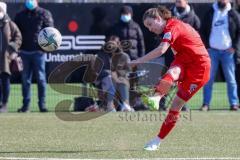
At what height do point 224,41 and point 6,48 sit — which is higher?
point 224,41

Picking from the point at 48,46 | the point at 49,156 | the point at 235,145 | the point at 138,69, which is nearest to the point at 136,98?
the point at 138,69

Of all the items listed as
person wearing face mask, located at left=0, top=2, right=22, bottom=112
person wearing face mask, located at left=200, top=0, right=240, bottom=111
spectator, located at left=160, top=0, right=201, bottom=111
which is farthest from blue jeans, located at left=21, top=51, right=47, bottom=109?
person wearing face mask, located at left=200, top=0, right=240, bottom=111

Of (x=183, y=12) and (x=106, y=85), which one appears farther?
(x=106, y=85)

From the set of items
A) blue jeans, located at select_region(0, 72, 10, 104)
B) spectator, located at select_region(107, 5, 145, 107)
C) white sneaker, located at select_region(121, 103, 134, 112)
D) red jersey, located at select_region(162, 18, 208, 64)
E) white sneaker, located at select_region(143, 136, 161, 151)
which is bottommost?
white sneaker, located at select_region(143, 136, 161, 151)

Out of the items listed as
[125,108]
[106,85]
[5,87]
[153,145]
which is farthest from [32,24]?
[153,145]

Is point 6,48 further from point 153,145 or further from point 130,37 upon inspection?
point 153,145

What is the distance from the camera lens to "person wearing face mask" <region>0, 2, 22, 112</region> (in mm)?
16609

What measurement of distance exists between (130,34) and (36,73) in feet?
7.58

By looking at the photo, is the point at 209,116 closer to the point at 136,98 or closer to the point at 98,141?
the point at 136,98

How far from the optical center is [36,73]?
16.7m

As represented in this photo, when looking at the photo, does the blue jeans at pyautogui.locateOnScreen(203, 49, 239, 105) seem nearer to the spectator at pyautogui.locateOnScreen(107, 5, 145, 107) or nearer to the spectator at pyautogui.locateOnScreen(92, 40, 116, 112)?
the spectator at pyautogui.locateOnScreen(107, 5, 145, 107)

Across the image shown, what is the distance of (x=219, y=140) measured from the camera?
1197cm

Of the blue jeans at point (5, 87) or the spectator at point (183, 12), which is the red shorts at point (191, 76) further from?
the blue jeans at point (5, 87)

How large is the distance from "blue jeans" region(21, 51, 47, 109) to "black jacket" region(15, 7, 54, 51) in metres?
0.15
